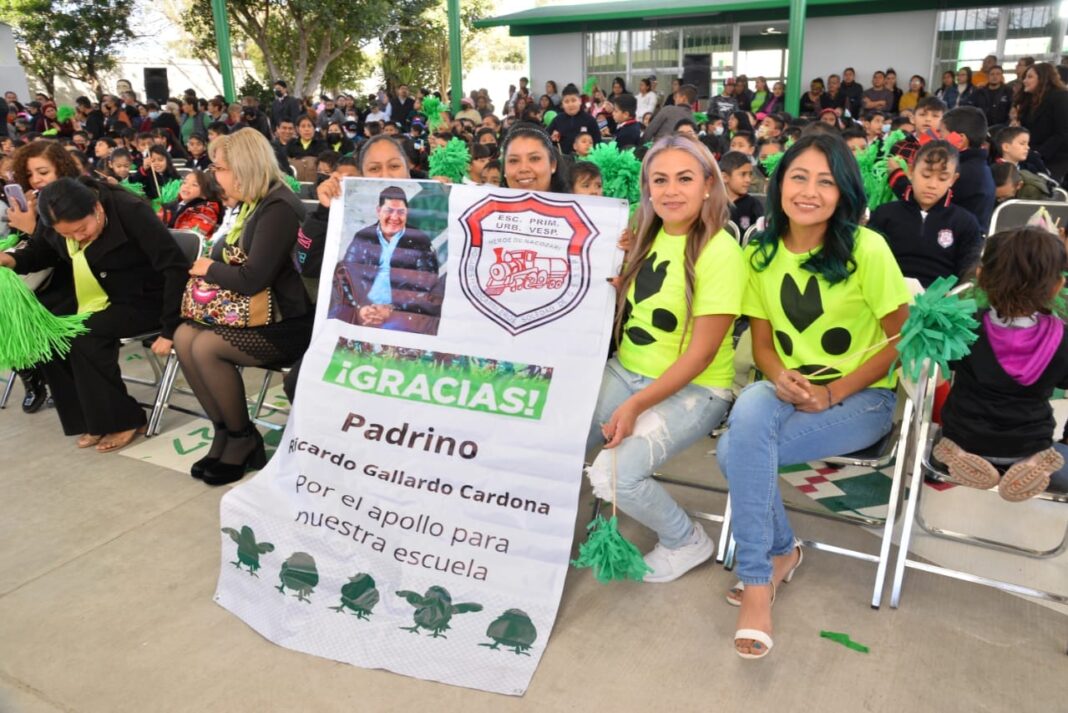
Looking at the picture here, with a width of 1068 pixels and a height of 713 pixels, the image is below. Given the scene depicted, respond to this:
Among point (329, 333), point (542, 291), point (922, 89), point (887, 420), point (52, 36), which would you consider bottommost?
point (887, 420)

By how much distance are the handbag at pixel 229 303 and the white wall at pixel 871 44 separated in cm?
1571

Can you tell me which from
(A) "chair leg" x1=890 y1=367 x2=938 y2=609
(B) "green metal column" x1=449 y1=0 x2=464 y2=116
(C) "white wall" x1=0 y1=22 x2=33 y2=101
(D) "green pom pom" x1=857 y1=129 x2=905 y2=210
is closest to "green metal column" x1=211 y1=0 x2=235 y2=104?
(B) "green metal column" x1=449 y1=0 x2=464 y2=116

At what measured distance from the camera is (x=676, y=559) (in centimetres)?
268

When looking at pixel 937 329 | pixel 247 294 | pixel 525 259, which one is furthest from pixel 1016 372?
pixel 247 294

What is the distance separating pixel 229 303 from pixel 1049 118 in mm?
6488

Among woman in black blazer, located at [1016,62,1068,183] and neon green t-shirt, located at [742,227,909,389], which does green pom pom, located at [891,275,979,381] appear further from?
woman in black blazer, located at [1016,62,1068,183]

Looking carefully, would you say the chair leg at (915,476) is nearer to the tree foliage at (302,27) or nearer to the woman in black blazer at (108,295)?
the woman in black blazer at (108,295)

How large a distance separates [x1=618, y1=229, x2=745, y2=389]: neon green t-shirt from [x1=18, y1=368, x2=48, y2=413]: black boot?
361 centimetres

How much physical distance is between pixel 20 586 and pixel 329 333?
1378mm

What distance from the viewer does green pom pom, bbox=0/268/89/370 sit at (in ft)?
12.0

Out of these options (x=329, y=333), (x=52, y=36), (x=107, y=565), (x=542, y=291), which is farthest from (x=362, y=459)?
(x=52, y=36)

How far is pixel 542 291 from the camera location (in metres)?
2.67

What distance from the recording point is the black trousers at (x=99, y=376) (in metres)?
3.85

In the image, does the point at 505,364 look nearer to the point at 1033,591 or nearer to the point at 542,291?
the point at 542,291
